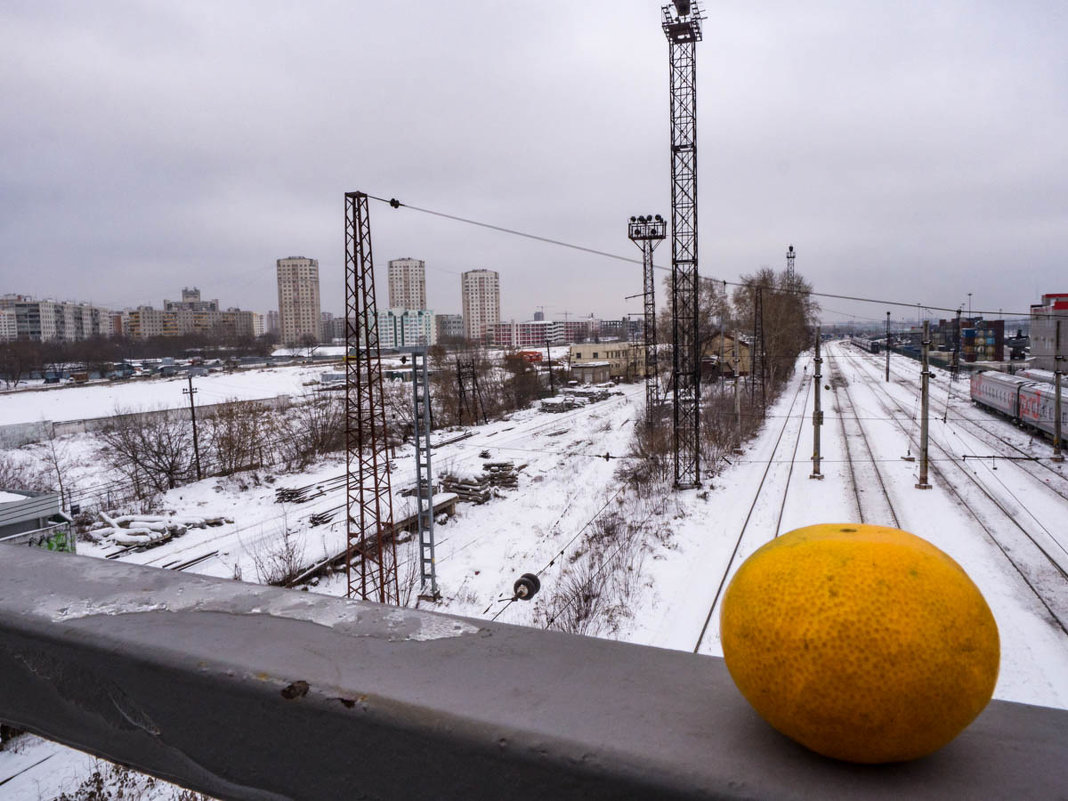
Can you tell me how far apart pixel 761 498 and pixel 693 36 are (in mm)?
15137

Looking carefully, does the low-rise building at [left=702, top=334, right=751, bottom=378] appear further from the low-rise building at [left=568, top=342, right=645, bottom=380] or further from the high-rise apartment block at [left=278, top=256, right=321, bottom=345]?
the high-rise apartment block at [left=278, top=256, right=321, bottom=345]

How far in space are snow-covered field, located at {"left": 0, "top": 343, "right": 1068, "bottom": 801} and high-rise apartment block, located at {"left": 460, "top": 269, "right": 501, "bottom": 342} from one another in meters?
96.9

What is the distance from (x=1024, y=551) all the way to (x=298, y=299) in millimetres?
92814

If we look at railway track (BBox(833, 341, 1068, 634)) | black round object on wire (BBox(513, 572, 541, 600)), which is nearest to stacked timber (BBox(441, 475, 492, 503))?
black round object on wire (BBox(513, 572, 541, 600))

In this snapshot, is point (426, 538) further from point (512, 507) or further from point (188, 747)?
point (188, 747)

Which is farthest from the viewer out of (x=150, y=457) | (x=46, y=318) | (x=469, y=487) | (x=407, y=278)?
(x=46, y=318)

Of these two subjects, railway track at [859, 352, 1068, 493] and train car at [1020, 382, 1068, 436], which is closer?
railway track at [859, 352, 1068, 493]

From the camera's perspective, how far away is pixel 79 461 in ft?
98.7

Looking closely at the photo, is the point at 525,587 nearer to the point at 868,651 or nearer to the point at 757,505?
the point at 757,505

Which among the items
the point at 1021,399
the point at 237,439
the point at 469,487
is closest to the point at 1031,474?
the point at 1021,399

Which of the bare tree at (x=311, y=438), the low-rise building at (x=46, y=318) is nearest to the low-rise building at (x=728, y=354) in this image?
the bare tree at (x=311, y=438)

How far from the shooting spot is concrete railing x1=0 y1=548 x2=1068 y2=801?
84cm

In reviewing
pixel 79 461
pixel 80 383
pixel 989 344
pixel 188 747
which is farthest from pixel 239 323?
pixel 188 747

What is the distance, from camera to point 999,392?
102 ft
